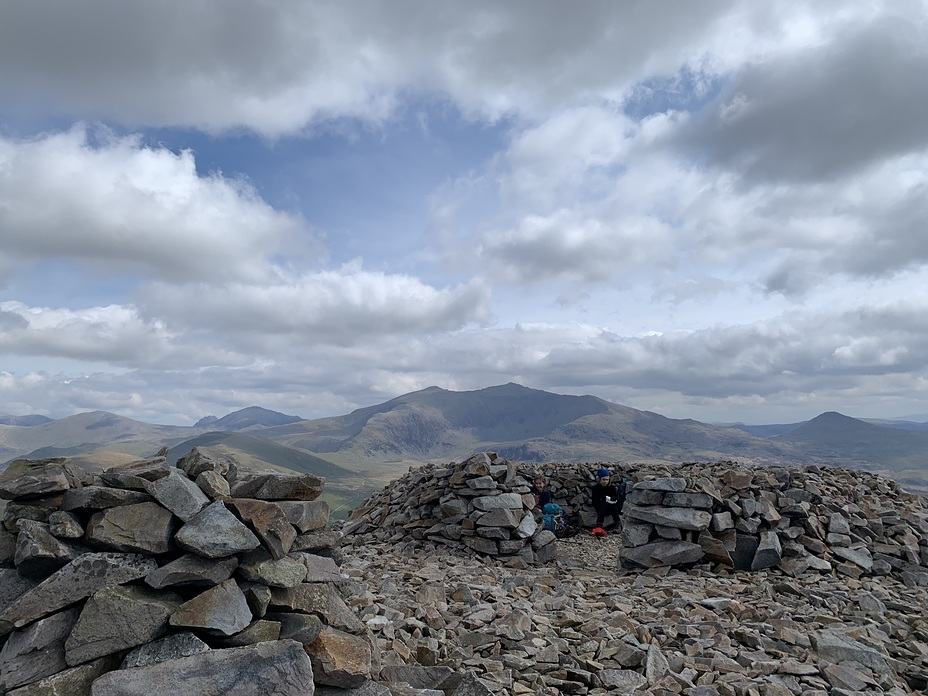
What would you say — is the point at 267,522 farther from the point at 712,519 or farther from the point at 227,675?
the point at 712,519

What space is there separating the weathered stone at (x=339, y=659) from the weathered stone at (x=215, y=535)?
1.50 m

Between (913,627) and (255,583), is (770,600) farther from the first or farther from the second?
(255,583)

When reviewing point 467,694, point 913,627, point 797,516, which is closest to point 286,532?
point 467,694

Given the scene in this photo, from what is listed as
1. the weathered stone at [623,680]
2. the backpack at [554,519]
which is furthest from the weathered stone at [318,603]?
the backpack at [554,519]

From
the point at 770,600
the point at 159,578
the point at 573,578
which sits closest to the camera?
the point at 159,578

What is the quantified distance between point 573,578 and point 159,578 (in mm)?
12068

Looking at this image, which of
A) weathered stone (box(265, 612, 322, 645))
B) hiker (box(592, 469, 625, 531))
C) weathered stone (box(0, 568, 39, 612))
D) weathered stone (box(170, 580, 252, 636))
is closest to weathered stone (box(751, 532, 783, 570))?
hiker (box(592, 469, 625, 531))

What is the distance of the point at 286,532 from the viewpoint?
24.7 feet

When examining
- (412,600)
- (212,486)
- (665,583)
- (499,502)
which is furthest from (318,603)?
(499,502)

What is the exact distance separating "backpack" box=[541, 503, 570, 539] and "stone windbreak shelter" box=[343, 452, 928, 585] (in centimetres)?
106

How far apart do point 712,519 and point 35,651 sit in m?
17.0

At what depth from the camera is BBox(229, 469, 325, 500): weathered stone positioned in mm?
8227

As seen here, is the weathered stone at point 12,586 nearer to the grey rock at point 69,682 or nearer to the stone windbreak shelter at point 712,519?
the grey rock at point 69,682

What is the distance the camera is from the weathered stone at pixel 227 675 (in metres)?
5.62
